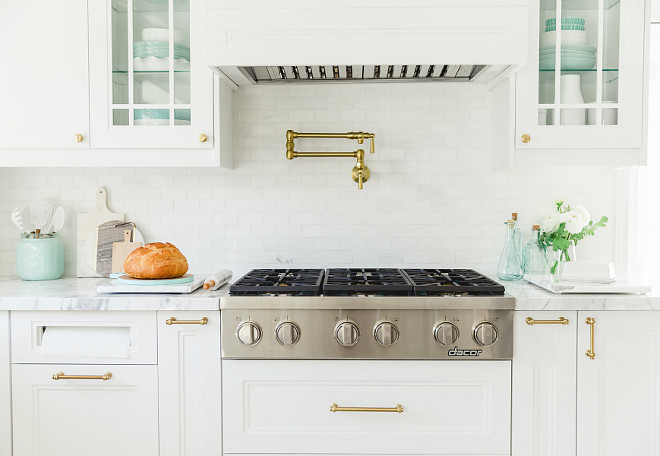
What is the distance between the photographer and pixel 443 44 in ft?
7.48

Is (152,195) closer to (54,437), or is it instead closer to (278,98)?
(278,98)

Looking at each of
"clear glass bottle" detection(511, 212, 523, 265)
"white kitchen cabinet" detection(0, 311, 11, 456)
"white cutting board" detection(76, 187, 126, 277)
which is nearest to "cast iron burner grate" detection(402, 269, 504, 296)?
"clear glass bottle" detection(511, 212, 523, 265)

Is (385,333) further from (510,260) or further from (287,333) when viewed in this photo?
(510,260)

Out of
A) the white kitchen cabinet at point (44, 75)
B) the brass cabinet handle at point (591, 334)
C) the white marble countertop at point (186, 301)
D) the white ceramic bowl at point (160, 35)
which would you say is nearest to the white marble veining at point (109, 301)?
the white marble countertop at point (186, 301)

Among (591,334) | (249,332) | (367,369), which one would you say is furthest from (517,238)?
(249,332)

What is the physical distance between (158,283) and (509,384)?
143 cm

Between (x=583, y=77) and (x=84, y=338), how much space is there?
2308 mm

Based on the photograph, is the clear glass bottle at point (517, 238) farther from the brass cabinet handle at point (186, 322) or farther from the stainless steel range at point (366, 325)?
the brass cabinet handle at point (186, 322)

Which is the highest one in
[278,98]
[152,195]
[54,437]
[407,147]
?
[278,98]

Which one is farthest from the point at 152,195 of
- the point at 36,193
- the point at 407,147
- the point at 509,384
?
the point at 509,384

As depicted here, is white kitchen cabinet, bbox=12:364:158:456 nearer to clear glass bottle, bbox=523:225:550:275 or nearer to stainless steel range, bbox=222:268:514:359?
stainless steel range, bbox=222:268:514:359

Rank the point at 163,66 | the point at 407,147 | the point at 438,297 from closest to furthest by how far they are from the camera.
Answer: the point at 438,297 < the point at 163,66 < the point at 407,147

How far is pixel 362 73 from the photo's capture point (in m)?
2.66

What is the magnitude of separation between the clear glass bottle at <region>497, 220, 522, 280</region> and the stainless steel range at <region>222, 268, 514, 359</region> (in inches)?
19.3
